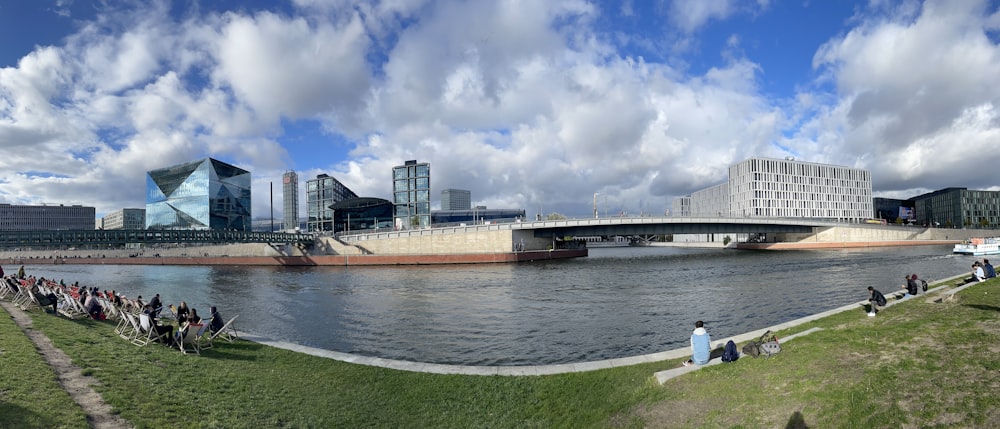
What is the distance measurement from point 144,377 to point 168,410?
2.53 metres

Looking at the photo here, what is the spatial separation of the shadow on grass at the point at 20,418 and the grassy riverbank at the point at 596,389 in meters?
0.04

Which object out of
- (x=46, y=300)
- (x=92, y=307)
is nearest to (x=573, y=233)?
(x=92, y=307)

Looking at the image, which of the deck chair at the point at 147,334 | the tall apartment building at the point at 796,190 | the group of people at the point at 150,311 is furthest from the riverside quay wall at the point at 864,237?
the deck chair at the point at 147,334

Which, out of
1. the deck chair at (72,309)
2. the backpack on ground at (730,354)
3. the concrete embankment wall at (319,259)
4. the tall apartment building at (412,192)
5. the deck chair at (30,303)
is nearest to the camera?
the backpack on ground at (730,354)

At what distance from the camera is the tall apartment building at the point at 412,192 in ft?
484

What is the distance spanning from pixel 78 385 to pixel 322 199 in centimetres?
17913

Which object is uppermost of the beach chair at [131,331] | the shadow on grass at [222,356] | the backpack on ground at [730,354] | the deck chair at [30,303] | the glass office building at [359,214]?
the glass office building at [359,214]

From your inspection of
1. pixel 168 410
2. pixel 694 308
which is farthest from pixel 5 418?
pixel 694 308

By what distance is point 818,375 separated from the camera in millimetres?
9188

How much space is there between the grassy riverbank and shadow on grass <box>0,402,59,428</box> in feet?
0.15

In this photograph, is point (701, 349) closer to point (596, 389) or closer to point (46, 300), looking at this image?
point (596, 389)

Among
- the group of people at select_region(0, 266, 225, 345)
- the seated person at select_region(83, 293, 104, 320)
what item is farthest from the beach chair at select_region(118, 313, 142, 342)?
the seated person at select_region(83, 293, 104, 320)

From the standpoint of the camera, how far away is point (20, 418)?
7.20m

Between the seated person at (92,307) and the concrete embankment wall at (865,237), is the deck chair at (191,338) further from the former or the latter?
the concrete embankment wall at (865,237)
